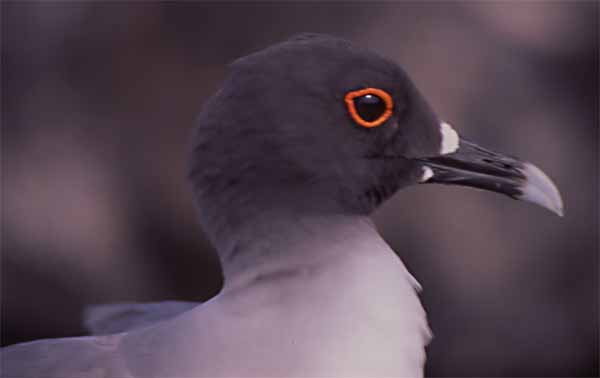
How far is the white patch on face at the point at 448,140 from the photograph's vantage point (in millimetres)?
1191

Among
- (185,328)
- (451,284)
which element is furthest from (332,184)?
(451,284)

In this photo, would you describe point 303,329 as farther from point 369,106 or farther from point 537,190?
point 537,190

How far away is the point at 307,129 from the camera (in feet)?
3.56

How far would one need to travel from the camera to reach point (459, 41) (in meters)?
2.44

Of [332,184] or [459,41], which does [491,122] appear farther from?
[332,184]

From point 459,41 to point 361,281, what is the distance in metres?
1.53

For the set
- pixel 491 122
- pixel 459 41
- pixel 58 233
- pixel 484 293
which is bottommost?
pixel 484 293

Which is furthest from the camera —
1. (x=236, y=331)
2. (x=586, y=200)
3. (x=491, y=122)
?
(x=586, y=200)

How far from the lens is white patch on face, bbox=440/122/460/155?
1.19 meters

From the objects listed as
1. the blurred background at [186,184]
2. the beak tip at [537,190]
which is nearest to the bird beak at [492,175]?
the beak tip at [537,190]

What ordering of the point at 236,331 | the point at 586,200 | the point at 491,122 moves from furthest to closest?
1. the point at 586,200
2. the point at 491,122
3. the point at 236,331

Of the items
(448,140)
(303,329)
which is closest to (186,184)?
(448,140)

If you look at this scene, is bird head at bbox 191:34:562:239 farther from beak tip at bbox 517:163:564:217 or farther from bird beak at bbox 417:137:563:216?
beak tip at bbox 517:163:564:217

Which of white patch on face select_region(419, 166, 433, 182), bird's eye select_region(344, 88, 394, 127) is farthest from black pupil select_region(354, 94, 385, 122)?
white patch on face select_region(419, 166, 433, 182)
